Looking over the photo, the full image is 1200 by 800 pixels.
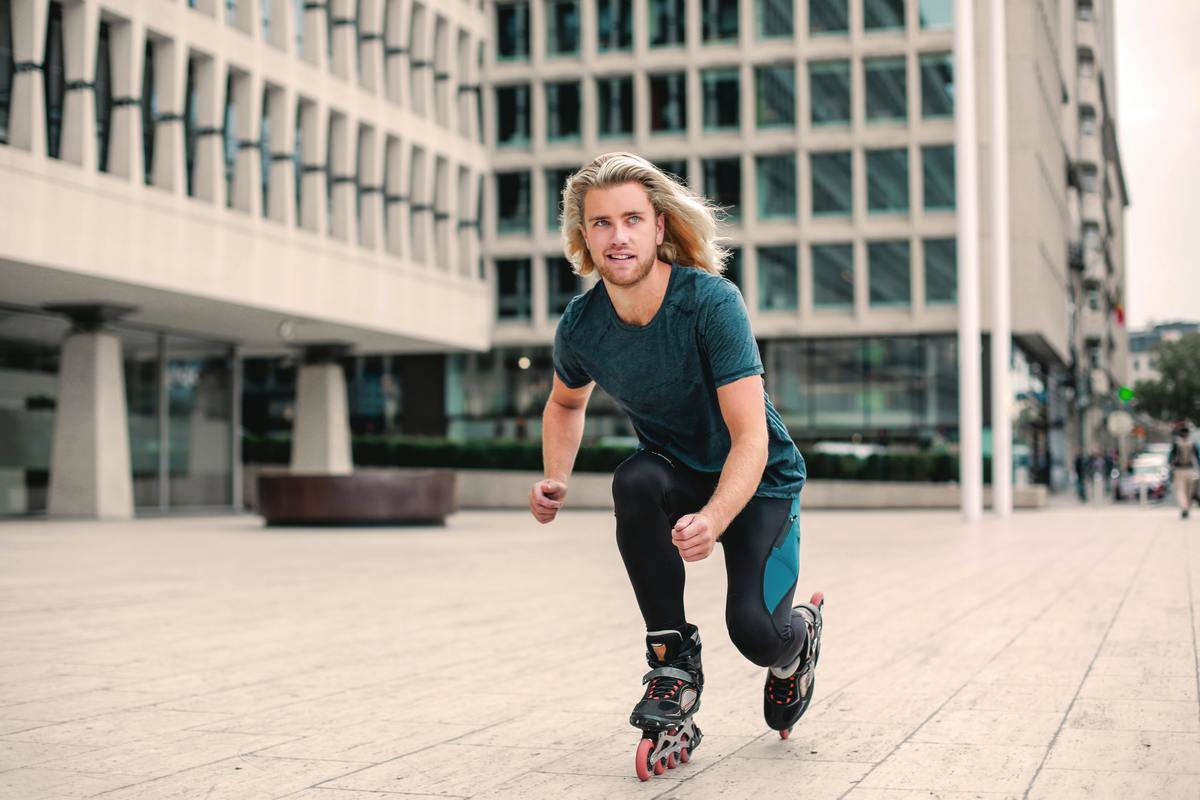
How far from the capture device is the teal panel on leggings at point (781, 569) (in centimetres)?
419

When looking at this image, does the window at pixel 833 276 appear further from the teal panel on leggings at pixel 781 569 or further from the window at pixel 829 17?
the teal panel on leggings at pixel 781 569

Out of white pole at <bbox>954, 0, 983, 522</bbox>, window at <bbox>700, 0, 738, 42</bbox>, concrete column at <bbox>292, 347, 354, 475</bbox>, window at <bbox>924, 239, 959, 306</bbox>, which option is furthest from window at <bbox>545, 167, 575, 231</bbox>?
white pole at <bbox>954, 0, 983, 522</bbox>

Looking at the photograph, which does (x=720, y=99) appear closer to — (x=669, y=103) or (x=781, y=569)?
(x=669, y=103)

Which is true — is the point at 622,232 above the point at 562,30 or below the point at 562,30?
below

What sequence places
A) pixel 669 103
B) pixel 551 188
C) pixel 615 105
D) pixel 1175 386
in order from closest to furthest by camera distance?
pixel 669 103 → pixel 615 105 → pixel 551 188 → pixel 1175 386

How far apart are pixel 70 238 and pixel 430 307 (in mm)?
14549

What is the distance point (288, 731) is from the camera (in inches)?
198

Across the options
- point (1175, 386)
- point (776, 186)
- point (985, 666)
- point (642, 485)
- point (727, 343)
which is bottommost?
point (985, 666)

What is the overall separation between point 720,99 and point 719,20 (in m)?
2.54

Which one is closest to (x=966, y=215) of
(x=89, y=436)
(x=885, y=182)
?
(x=89, y=436)

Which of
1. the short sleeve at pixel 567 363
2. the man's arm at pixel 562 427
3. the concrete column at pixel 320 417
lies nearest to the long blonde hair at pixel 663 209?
the short sleeve at pixel 567 363

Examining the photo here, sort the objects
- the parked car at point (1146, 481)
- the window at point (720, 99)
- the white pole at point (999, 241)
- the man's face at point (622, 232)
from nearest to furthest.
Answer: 1. the man's face at point (622, 232)
2. the white pole at point (999, 241)
3. the parked car at point (1146, 481)
4. the window at point (720, 99)

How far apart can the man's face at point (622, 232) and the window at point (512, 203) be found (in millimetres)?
44270

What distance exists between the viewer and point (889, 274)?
4534cm
